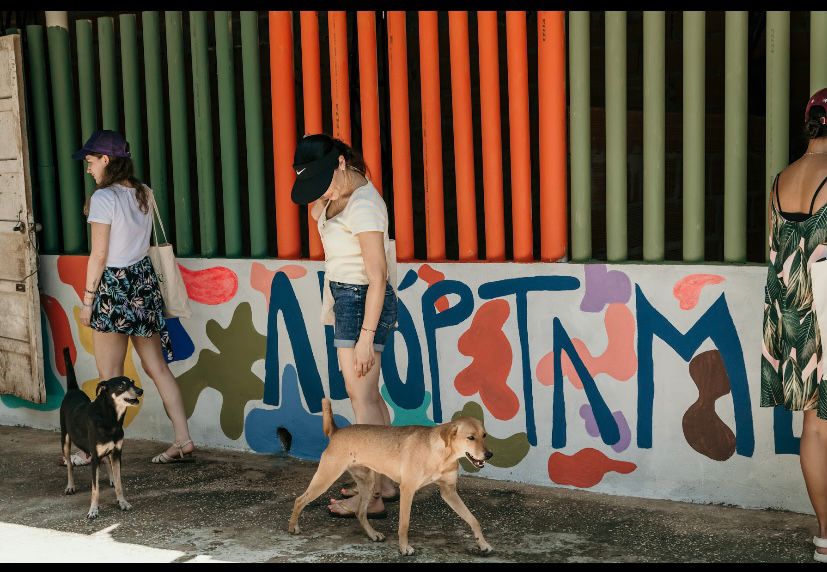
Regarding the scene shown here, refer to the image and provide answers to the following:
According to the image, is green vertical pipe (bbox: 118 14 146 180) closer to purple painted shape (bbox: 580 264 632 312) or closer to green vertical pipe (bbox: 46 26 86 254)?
green vertical pipe (bbox: 46 26 86 254)

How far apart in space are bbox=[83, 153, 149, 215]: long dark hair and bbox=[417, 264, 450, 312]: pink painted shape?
60.1 inches

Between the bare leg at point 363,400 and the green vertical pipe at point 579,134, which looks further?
the green vertical pipe at point 579,134

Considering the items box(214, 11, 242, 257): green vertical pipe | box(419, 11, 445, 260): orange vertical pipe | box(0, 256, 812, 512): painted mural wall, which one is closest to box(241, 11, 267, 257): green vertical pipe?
box(214, 11, 242, 257): green vertical pipe

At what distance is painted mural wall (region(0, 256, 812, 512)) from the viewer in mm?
4961

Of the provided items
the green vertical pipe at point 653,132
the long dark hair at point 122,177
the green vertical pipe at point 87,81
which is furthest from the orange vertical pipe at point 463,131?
the green vertical pipe at point 87,81

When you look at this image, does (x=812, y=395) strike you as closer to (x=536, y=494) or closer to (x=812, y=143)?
(x=812, y=143)

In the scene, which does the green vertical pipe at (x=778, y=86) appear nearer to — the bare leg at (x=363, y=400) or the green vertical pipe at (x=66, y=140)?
the bare leg at (x=363, y=400)

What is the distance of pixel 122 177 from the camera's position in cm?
572

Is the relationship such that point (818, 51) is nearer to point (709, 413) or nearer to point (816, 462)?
point (709, 413)

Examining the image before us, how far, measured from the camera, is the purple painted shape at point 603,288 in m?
5.18

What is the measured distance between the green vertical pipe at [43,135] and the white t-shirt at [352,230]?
2991 mm

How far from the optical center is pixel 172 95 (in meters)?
6.44

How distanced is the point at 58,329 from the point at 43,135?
1262mm
